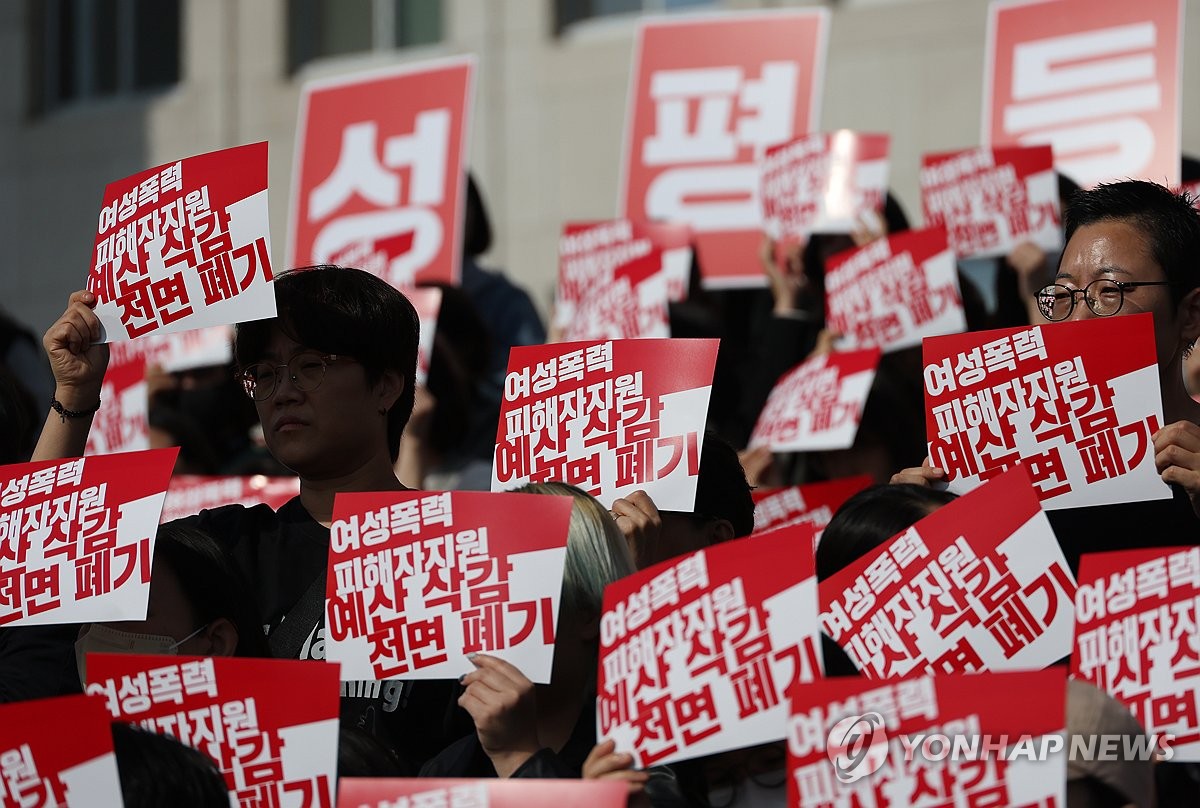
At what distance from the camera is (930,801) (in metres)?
2.41

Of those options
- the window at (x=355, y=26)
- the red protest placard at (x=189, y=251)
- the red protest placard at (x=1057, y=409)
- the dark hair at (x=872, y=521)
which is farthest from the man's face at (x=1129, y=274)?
the window at (x=355, y=26)

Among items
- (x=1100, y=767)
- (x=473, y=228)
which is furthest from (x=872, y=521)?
(x=473, y=228)

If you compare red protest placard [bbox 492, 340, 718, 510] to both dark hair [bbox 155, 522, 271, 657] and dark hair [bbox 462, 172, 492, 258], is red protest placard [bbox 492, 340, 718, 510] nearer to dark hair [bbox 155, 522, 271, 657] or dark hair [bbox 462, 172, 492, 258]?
dark hair [bbox 155, 522, 271, 657]

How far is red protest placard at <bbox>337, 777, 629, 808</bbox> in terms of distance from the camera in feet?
8.16

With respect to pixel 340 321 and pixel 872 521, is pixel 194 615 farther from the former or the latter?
A: pixel 872 521

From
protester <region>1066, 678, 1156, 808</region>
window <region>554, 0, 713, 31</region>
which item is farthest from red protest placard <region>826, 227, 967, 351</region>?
window <region>554, 0, 713, 31</region>

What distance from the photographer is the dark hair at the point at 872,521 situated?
347 cm

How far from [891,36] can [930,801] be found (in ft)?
27.1

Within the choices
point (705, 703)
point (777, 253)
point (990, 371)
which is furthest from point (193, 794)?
point (777, 253)

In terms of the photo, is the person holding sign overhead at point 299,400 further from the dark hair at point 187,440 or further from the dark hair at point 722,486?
the dark hair at point 187,440

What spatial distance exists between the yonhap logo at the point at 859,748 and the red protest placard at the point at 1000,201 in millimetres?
3101

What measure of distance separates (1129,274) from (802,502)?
1360 mm

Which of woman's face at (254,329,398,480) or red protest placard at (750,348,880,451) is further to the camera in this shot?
red protest placard at (750,348,880,451)

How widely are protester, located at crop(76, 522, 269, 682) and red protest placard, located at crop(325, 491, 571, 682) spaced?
10.9 inches
